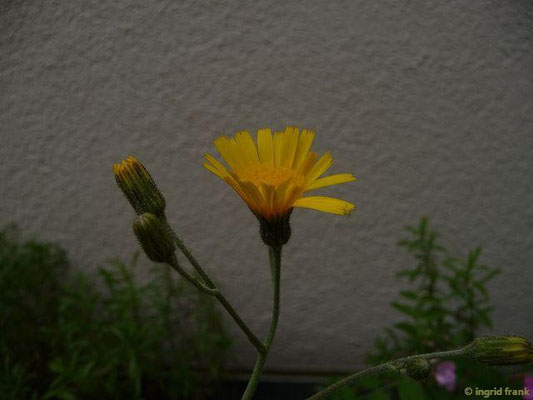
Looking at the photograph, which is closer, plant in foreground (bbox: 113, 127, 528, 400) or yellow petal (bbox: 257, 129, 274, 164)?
plant in foreground (bbox: 113, 127, 528, 400)

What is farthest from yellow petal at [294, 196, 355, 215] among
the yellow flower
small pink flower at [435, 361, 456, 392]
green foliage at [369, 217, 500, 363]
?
small pink flower at [435, 361, 456, 392]

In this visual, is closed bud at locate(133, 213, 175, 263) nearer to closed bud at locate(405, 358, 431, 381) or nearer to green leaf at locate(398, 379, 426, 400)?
closed bud at locate(405, 358, 431, 381)

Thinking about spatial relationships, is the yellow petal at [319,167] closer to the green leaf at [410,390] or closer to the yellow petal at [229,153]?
the yellow petal at [229,153]

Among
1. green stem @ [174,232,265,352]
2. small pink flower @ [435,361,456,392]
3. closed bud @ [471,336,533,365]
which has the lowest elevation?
small pink flower @ [435,361,456,392]

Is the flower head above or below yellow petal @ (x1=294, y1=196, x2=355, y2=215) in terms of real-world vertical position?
above

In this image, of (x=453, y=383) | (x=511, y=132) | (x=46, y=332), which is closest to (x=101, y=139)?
(x=46, y=332)

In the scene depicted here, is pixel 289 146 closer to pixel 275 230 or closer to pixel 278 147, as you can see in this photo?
pixel 278 147
